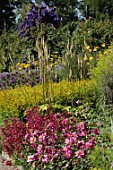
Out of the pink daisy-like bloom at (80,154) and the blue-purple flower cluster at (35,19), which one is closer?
the pink daisy-like bloom at (80,154)

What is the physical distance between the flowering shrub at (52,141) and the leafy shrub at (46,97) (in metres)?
1.37

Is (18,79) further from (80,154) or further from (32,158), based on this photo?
(80,154)

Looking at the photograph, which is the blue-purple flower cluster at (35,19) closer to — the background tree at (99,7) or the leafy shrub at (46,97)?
the leafy shrub at (46,97)

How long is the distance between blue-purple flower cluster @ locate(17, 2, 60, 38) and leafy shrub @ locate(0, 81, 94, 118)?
8318mm

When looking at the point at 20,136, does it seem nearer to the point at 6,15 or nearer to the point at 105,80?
the point at 105,80

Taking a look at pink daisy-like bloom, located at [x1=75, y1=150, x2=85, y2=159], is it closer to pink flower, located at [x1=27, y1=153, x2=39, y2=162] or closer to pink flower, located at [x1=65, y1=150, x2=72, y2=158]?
pink flower, located at [x1=65, y1=150, x2=72, y2=158]

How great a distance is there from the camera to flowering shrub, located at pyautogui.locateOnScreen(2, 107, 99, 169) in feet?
12.9

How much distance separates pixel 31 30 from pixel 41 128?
32.6 ft

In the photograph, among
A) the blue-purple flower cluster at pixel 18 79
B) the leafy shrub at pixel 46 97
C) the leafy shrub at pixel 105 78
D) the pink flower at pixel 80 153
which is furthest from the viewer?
the blue-purple flower cluster at pixel 18 79

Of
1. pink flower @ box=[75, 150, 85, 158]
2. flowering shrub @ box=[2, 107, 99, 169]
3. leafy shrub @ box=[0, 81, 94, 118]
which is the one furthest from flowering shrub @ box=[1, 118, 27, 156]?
leafy shrub @ box=[0, 81, 94, 118]

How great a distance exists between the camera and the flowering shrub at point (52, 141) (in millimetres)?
3936

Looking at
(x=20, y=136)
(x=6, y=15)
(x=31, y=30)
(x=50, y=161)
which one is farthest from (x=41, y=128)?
(x=6, y=15)

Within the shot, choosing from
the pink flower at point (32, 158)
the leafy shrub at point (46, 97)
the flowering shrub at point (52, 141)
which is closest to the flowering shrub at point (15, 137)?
the flowering shrub at point (52, 141)

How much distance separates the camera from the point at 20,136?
14.8 feet
